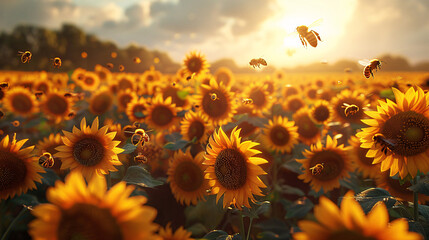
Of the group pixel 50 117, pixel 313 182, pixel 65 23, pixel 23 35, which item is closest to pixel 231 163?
pixel 313 182

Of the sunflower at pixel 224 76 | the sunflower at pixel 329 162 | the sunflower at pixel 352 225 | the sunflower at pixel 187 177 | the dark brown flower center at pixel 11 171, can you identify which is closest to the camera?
the sunflower at pixel 352 225

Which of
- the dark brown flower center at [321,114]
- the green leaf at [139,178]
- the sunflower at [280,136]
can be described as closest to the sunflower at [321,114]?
the dark brown flower center at [321,114]

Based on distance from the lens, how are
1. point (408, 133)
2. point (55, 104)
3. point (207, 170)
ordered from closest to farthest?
1. point (408, 133)
2. point (207, 170)
3. point (55, 104)

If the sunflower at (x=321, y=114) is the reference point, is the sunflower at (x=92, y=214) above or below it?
below

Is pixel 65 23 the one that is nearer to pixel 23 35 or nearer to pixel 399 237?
pixel 23 35

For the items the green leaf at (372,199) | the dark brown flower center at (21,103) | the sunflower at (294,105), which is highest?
the sunflower at (294,105)

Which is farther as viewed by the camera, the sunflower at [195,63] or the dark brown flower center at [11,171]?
the sunflower at [195,63]

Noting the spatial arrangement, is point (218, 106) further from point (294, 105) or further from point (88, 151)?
point (294, 105)

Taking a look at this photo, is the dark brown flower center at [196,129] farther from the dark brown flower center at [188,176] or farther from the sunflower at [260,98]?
the sunflower at [260,98]

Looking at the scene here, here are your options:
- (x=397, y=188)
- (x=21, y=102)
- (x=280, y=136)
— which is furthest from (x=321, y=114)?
(x=21, y=102)
